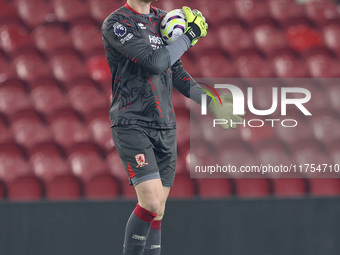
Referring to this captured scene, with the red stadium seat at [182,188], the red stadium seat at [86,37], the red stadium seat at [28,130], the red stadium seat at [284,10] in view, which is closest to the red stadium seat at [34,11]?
the red stadium seat at [86,37]

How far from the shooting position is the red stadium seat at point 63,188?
2744 millimetres

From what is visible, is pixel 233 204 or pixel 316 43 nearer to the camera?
pixel 233 204

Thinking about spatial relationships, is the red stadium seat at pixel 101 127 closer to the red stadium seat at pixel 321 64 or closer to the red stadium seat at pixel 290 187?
the red stadium seat at pixel 290 187

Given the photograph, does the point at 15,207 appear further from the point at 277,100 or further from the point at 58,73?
the point at 277,100

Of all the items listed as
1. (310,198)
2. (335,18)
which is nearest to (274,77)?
(335,18)

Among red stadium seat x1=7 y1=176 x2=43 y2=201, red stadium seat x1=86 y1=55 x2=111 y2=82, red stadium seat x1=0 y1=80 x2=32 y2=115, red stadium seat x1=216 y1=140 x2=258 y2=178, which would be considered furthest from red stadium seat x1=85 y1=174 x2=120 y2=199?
red stadium seat x1=86 y1=55 x2=111 y2=82

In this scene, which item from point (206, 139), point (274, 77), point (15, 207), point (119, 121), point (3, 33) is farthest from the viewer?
point (3, 33)

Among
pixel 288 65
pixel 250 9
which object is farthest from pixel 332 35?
pixel 250 9

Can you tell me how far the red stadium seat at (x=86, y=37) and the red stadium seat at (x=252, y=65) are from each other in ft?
2.67

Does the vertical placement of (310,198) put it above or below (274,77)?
below

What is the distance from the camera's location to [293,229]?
254 cm

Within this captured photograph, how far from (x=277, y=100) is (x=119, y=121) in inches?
60.7

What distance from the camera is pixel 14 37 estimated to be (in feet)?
11.7

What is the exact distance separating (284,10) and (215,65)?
715mm
